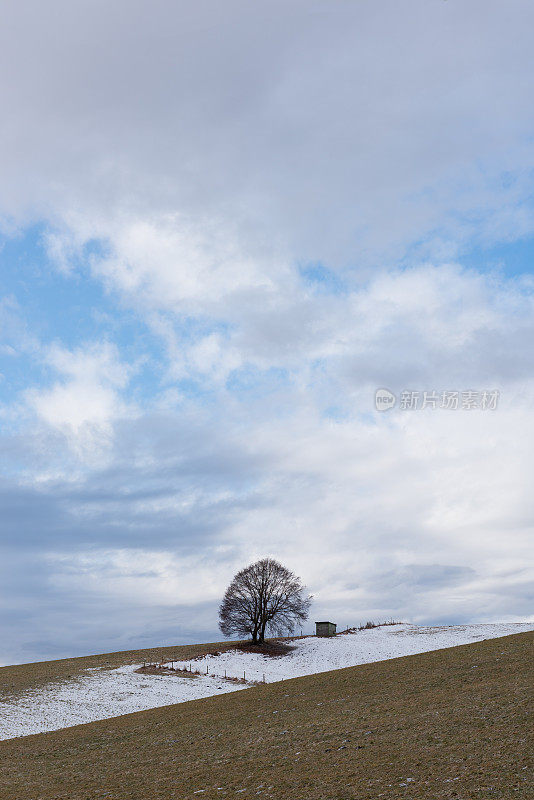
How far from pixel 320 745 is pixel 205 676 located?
36164 millimetres

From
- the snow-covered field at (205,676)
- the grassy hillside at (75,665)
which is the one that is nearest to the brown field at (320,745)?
the snow-covered field at (205,676)

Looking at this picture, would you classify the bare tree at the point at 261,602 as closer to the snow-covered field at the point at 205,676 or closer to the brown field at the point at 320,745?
the snow-covered field at the point at 205,676

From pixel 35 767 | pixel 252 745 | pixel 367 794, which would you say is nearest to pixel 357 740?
pixel 252 745

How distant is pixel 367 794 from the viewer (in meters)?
16.8

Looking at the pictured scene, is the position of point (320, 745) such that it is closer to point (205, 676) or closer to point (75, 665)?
point (205, 676)

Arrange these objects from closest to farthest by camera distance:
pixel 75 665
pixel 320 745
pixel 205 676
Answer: pixel 320 745
pixel 205 676
pixel 75 665

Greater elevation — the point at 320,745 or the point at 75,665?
the point at 320,745

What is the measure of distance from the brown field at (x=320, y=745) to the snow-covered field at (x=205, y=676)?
5.45 m

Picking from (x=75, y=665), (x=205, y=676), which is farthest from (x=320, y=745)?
(x=75, y=665)

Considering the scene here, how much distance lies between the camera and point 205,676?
5656 cm

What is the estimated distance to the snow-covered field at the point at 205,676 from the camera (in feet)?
136

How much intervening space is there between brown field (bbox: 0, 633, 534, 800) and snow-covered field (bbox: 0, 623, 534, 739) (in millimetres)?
5453

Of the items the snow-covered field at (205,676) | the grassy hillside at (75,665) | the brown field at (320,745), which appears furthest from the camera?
the grassy hillside at (75,665)

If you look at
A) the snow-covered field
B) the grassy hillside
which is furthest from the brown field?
the grassy hillside
